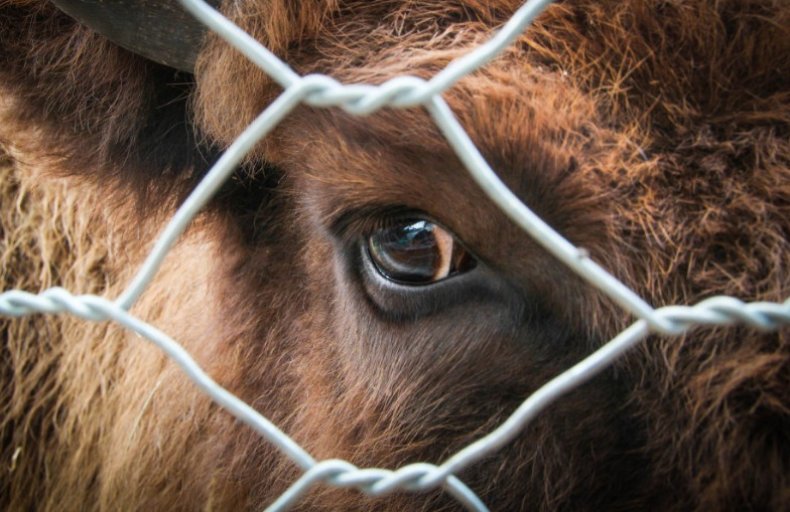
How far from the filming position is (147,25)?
5.69 ft

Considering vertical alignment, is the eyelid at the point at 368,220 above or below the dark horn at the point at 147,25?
below

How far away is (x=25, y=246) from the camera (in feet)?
9.51

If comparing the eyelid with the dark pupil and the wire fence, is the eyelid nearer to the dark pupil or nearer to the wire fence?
the dark pupil

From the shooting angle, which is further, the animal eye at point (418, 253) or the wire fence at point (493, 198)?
the animal eye at point (418, 253)

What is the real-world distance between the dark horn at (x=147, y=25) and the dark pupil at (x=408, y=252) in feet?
1.97

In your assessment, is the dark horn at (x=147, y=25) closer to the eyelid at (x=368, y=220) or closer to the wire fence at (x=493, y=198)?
the eyelid at (x=368, y=220)

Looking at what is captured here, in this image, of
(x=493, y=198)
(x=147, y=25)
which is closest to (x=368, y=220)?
(x=147, y=25)

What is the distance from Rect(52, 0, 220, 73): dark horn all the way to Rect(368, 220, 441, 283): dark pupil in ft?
1.97

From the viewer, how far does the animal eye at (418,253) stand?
1.69 metres

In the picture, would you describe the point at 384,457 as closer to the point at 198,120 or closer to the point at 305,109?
the point at 305,109

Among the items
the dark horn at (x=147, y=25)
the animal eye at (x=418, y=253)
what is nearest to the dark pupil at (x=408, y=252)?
the animal eye at (x=418, y=253)

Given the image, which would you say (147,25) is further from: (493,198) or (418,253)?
(493,198)

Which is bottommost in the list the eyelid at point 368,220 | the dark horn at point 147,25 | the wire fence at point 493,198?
the wire fence at point 493,198

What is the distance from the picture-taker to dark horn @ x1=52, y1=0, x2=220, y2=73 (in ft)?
5.48
